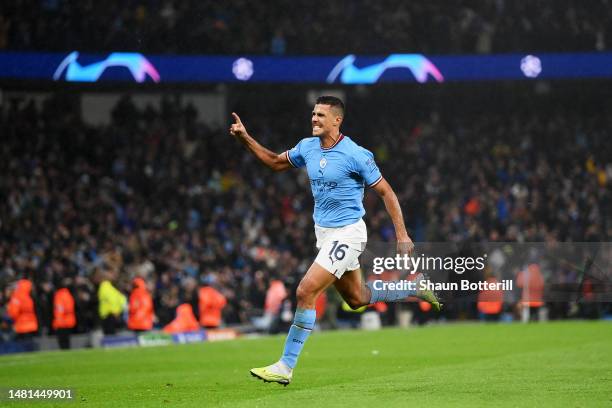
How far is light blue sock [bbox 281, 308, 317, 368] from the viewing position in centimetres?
1008

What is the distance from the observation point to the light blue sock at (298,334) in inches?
397

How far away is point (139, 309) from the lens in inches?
907

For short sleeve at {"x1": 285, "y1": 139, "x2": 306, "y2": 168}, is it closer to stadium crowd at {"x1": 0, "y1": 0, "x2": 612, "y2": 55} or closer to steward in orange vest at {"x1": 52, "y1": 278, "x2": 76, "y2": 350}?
steward in orange vest at {"x1": 52, "y1": 278, "x2": 76, "y2": 350}

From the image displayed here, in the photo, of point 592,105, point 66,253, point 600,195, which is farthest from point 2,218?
point 592,105

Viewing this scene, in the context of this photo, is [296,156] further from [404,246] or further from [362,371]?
[362,371]

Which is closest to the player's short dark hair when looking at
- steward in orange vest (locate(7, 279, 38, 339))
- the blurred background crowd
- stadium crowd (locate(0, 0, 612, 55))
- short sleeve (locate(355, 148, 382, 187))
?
short sleeve (locate(355, 148, 382, 187))

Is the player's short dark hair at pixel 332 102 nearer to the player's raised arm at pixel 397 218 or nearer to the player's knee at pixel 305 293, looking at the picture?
the player's raised arm at pixel 397 218

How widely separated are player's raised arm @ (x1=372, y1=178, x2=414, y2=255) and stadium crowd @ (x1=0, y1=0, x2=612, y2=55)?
69.1 ft

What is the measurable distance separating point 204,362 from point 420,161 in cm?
1804

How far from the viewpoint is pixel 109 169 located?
3172 centimetres

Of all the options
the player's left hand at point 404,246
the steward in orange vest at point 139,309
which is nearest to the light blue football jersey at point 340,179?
the player's left hand at point 404,246

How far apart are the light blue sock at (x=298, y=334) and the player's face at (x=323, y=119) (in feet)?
5.14

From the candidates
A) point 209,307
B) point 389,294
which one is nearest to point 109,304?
point 209,307

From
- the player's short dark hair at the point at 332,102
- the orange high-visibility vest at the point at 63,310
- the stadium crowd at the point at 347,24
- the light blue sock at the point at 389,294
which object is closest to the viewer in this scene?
the player's short dark hair at the point at 332,102
